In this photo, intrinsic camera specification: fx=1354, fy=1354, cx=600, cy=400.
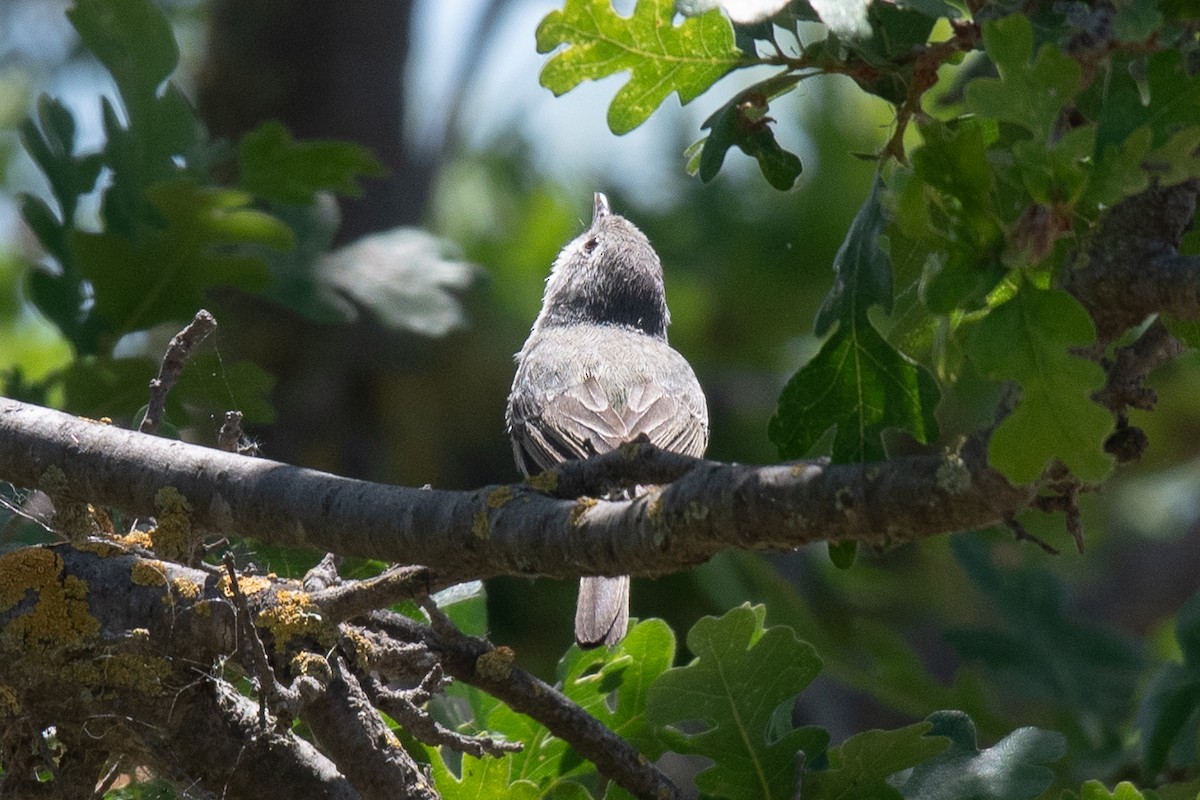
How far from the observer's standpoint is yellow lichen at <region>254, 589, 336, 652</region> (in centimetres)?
223

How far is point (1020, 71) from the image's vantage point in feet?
5.52

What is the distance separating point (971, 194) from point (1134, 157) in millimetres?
202

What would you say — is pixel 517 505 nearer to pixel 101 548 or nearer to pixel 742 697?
pixel 742 697

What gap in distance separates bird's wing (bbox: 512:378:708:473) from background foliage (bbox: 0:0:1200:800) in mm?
453

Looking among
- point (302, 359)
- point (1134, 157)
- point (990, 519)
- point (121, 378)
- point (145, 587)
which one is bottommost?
point (302, 359)

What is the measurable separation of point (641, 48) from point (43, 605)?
1390mm

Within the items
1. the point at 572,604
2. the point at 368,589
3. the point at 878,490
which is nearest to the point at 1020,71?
the point at 878,490

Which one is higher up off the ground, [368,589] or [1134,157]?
[1134,157]

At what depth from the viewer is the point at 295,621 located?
225cm

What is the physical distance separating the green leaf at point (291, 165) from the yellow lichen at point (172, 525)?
1.84m

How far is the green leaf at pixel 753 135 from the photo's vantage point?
2.30m

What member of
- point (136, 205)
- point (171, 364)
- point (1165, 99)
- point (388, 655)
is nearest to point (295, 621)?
point (388, 655)

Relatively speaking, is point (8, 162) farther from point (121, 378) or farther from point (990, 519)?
point (990, 519)

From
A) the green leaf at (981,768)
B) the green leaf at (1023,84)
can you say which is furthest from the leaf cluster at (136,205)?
the green leaf at (1023,84)
